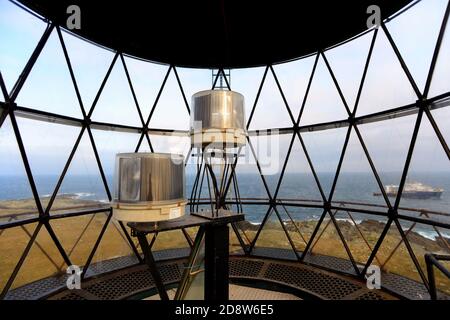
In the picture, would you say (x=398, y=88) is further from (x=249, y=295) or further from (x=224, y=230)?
(x=249, y=295)

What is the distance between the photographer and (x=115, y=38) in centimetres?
639

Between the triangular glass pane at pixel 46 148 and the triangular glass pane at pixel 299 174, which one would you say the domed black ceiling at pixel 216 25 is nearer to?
the triangular glass pane at pixel 46 148

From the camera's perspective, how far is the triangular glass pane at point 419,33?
4723mm

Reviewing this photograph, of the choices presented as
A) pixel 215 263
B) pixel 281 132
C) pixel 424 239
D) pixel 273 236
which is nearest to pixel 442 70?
pixel 281 132

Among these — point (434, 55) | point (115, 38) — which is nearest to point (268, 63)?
point (434, 55)

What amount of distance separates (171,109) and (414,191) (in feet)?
26.4

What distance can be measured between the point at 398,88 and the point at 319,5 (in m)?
2.98

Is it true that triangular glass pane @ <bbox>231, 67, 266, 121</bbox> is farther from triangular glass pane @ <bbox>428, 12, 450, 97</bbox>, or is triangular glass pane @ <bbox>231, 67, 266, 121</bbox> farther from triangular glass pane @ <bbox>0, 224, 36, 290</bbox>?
triangular glass pane @ <bbox>0, 224, 36, 290</bbox>

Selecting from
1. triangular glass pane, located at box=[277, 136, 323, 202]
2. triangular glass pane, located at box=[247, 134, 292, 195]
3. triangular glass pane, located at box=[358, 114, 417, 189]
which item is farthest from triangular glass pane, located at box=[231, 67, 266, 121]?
triangular glass pane, located at box=[358, 114, 417, 189]

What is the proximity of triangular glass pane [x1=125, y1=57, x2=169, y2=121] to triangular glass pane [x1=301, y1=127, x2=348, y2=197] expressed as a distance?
18.2 ft

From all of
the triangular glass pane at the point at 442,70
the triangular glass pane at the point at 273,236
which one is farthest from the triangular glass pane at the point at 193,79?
the triangular glass pane at the point at 442,70

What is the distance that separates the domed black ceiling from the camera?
5.36 m

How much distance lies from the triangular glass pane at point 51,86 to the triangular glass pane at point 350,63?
26.2 ft

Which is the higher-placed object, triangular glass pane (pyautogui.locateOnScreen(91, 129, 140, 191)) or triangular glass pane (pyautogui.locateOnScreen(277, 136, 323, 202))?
triangular glass pane (pyautogui.locateOnScreen(91, 129, 140, 191))
